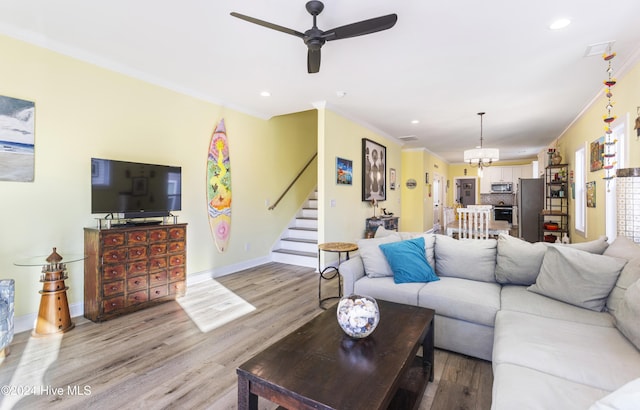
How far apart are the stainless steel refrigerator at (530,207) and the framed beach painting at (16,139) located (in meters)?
8.12

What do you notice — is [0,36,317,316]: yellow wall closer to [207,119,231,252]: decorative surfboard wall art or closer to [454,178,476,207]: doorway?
[207,119,231,252]: decorative surfboard wall art

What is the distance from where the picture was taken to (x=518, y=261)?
2.49 m

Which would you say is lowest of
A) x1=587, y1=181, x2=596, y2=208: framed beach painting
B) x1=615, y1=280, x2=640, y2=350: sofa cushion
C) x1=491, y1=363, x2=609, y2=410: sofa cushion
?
x1=491, y1=363, x2=609, y2=410: sofa cushion

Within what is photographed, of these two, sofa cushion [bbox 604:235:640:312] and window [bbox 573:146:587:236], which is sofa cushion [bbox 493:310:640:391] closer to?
sofa cushion [bbox 604:235:640:312]

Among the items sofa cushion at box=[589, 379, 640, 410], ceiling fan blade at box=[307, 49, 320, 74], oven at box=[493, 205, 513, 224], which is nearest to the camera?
sofa cushion at box=[589, 379, 640, 410]

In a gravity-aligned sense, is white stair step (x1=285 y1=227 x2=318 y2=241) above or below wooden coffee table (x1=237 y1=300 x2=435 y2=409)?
above

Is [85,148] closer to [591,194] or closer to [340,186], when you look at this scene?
[340,186]

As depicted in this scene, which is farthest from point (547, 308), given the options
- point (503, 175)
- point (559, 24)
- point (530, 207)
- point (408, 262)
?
point (503, 175)

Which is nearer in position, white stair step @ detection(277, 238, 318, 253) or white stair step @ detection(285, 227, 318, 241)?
white stair step @ detection(277, 238, 318, 253)

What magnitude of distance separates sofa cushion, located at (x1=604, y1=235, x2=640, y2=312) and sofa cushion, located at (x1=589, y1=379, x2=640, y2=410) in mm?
1526

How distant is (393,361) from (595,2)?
9.39ft

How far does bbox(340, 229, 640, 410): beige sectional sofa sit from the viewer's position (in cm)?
125

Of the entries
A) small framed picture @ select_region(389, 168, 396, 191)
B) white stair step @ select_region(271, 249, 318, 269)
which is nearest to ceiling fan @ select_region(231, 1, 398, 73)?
white stair step @ select_region(271, 249, 318, 269)

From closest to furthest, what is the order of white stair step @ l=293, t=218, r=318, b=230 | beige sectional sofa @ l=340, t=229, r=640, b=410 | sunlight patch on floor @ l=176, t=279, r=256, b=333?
beige sectional sofa @ l=340, t=229, r=640, b=410, sunlight patch on floor @ l=176, t=279, r=256, b=333, white stair step @ l=293, t=218, r=318, b=230
